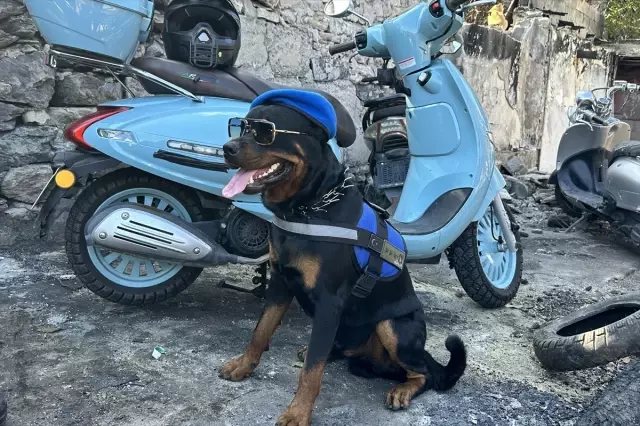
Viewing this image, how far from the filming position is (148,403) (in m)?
2.27

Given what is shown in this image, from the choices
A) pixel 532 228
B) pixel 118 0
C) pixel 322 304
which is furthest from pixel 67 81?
pixel 532 228

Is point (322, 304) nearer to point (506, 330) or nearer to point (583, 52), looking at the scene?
point (506, 330)

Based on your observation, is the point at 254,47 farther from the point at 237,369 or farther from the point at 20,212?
the point at 237,369

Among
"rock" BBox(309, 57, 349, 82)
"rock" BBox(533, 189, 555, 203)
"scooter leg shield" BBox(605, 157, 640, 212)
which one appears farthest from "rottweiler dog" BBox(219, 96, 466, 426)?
"rock" BBox(533, 189, 555, 203)

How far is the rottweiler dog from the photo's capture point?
83.1 inches

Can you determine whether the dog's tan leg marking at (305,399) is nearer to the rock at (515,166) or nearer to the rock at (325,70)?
the rock at (325,70)

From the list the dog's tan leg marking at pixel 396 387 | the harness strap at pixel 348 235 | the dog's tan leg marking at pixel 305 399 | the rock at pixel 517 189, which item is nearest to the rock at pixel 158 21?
the harness strap at pixel 348 235

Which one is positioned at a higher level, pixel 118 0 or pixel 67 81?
pixel 118 0

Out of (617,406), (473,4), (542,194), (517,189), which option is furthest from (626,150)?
(617,406)

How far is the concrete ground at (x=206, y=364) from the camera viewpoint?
226 centimetres

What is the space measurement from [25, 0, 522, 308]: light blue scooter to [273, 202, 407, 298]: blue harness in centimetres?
70

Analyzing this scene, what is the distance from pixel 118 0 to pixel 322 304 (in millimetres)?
1631

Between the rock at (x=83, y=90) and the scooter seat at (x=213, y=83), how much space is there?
127 centimetres

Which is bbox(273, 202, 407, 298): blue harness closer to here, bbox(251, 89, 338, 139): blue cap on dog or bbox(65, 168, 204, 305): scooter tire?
bbox(251, 89, 338, 139): blue cap on dog
